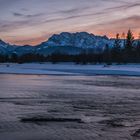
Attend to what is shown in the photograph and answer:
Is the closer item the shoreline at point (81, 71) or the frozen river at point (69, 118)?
the frozen river at point (69, 118)

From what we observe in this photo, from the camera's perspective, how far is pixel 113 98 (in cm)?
2208

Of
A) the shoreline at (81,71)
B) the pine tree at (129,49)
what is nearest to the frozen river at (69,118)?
the shoreline at (81,71)

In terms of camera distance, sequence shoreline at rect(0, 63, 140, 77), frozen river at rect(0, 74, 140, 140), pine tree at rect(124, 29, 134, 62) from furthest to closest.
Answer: pine tree at rect(124, 29, 134, 62) < shoreline at rect(0, 63, 140, 77) < frozen river at rect(0, 74, 140, 140)

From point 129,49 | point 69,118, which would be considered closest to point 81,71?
point 129,49

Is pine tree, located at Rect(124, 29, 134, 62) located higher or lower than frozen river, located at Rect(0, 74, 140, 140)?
higher

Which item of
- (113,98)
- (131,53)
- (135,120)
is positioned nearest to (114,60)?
(131,53)

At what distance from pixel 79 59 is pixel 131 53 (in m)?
14.4

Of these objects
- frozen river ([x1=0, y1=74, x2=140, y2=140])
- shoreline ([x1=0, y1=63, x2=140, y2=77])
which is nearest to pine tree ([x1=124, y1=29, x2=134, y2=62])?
shoreline ([x1=0, y1=63, x2=140, y2=77])

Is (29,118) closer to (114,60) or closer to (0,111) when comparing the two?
(0,111)

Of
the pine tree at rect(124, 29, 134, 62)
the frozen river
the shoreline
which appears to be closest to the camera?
the frozen river

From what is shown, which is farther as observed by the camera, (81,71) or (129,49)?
(129,49)

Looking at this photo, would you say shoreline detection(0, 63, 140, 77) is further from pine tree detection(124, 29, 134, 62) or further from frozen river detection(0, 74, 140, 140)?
frozen river detection(0, 74, 140, 140)

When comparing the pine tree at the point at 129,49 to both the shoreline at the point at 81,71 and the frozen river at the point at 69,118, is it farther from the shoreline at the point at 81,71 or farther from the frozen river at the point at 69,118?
the frozen river at the point at 69,118

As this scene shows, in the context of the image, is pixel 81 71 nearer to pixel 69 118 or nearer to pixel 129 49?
Answer: pixel 129 49
